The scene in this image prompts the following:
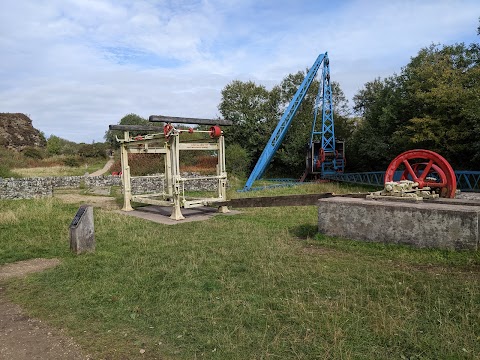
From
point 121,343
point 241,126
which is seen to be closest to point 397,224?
point 121,343

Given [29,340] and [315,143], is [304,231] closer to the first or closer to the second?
[29,340]

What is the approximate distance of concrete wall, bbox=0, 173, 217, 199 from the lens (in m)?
16.2

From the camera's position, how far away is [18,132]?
61.5 metres

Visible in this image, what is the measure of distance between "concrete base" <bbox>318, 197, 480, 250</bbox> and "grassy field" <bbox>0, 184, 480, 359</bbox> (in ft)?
0.70

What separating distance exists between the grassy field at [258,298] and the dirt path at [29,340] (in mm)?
119

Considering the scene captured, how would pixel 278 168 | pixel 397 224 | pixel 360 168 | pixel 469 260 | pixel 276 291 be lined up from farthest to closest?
pixel 278 168 → pixel 360 168 → pixel 397 224 → pixel 469 260 → pixel 276 291

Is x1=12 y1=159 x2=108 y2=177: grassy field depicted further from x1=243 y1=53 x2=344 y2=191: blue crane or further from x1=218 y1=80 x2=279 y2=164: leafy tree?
x1=243 y1=53 x2=344 y2=191: blue crane

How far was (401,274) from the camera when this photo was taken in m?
4.94

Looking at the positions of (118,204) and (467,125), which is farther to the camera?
(467,125)

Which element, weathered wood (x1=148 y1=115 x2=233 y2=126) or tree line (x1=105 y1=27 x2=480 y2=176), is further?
tree line (x1=105 y1=27 x2=480 y2=176)

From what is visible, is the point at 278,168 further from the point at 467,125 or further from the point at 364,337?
the point at 364,337

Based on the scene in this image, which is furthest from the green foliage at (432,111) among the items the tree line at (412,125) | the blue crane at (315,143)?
the blue crane at (315,143)

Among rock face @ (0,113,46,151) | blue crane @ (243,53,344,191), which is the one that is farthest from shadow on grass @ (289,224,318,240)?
rock face @ (0,113,46,151)

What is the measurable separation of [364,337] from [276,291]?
1.37 metres
